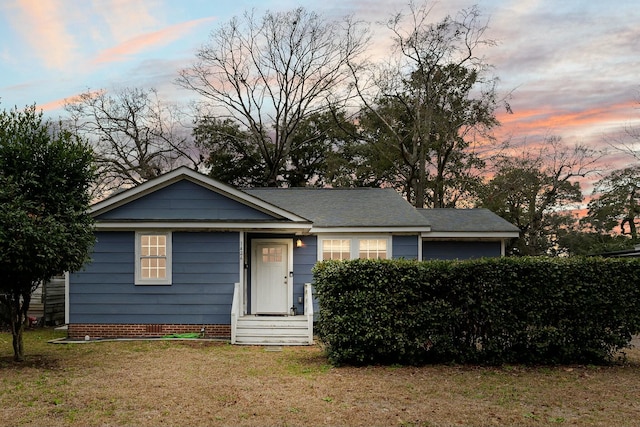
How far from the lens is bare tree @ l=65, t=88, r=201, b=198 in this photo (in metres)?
33.6

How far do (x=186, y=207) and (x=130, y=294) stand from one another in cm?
259

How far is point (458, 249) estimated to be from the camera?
57.5 feet

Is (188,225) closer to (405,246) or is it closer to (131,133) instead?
(405,246)

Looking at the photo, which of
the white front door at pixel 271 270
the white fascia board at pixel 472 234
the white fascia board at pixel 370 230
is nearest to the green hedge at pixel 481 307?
the white fascia board at pixel 370 230

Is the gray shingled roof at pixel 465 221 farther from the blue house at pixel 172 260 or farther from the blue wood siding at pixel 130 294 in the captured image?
the blue wood siding at pixel 130 294

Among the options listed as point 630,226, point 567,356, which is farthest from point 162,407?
point 630,226

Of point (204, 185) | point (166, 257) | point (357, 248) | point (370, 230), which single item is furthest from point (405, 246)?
point (166, 257)

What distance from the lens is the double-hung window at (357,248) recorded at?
Result: 15984 mm

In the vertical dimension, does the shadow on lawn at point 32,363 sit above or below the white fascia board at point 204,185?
below

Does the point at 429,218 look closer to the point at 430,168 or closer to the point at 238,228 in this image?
the point at 238,228

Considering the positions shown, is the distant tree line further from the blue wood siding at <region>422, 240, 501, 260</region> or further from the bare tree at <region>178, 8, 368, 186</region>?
the blue wood siding at <region>422, 240, 501, 260</region>

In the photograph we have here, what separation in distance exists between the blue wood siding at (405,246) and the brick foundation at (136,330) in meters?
5.00

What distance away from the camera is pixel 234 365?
10539mm

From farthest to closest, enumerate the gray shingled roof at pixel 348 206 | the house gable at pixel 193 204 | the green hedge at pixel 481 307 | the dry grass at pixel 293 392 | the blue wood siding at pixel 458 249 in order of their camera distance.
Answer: the blue wood siding at pixel 458 249, the gray shingled roof at pixel 348 206, the house gable at pixel 193 204, the green hedge at pixel 481 307, the dry grass at pixel 293 392
